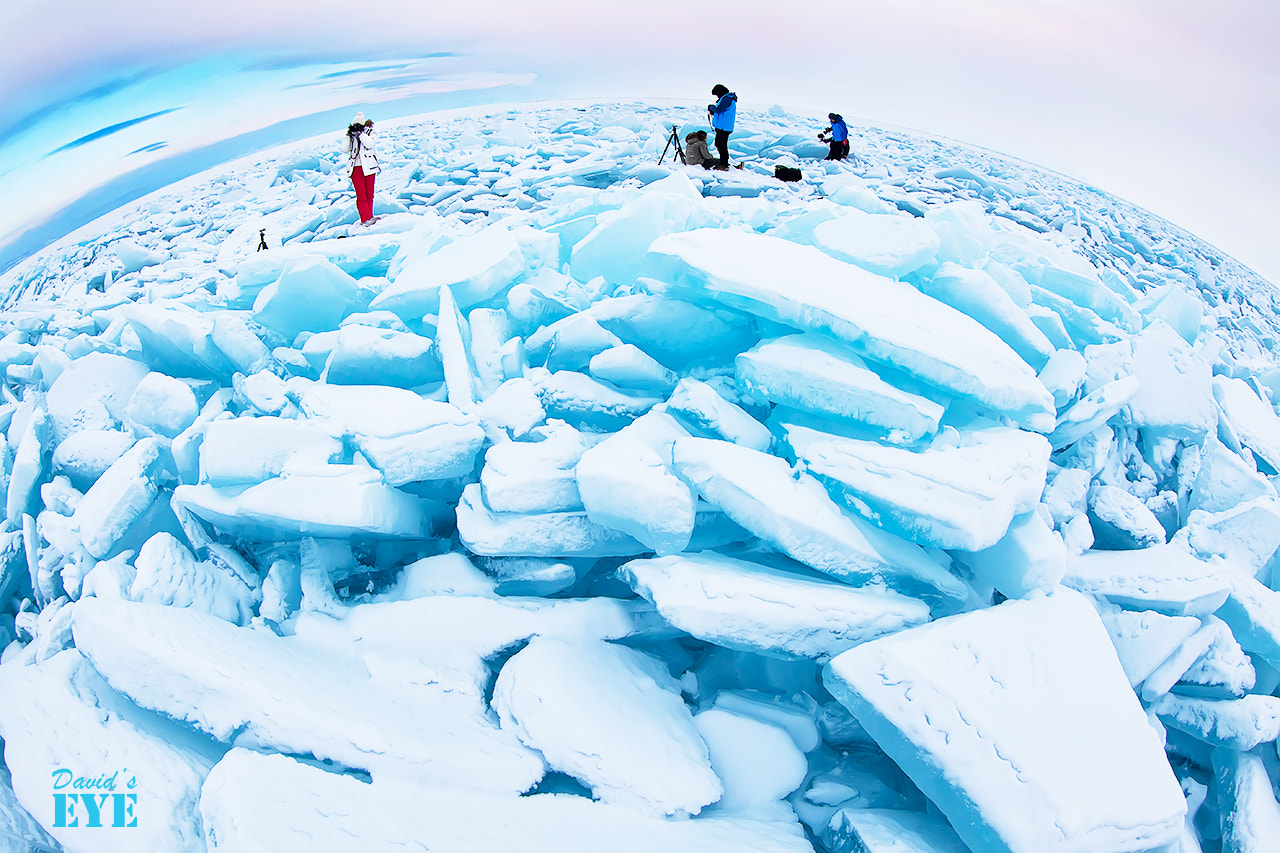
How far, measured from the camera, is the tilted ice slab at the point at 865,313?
126 cm

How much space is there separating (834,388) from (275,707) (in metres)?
1.04

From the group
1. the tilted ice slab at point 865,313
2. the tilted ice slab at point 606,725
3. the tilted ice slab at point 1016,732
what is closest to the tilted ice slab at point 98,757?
the tilted ice slab at point 606,725

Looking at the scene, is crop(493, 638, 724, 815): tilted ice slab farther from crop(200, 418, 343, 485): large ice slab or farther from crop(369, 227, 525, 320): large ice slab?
crop(369, 227, 525, 320): large ice slab

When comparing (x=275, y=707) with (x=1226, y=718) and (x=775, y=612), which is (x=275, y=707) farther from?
(x=1226, y=718)

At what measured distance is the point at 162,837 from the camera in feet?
2.71

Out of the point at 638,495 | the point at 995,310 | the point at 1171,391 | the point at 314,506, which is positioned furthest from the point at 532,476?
the point at 1171,391

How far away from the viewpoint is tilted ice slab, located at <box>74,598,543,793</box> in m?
0.90

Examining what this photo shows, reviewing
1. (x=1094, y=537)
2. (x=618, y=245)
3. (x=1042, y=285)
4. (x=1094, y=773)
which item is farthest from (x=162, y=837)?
(x=1042, y=285)

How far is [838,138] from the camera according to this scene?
14.9ft

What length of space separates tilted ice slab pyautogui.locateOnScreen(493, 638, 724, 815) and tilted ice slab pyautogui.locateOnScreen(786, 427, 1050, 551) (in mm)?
481

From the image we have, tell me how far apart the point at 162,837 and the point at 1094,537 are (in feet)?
5.79

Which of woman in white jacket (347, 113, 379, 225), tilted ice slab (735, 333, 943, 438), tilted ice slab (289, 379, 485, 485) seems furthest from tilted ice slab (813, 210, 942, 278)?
woman in white jacket (347, 113, 379, 225)

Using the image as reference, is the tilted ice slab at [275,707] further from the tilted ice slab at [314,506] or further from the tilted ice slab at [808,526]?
the tilted ice slab at [808,526]

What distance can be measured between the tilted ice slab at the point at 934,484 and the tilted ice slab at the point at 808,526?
0.13ft
